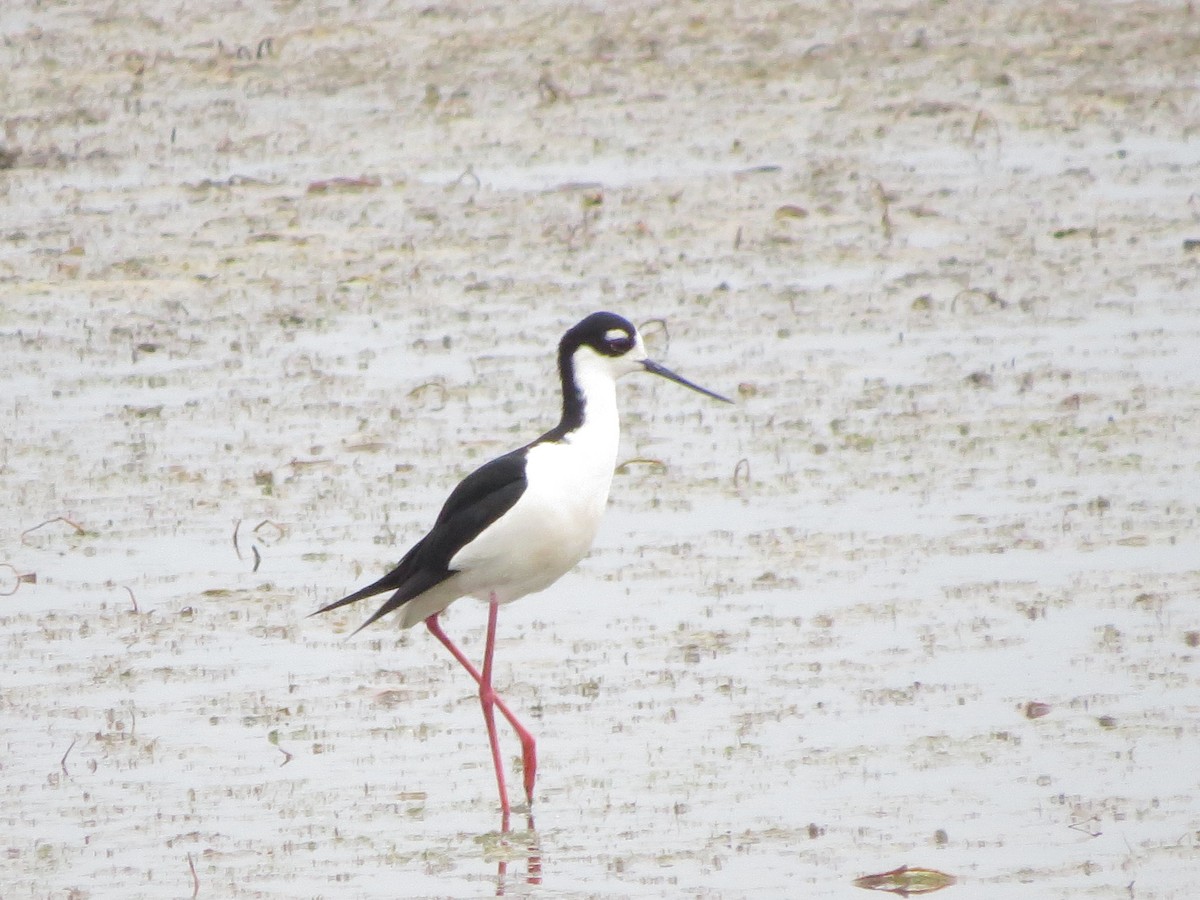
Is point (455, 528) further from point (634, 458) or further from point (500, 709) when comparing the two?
point (634, 458)

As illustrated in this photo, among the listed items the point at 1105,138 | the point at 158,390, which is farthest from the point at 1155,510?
A: the point at 1105,138

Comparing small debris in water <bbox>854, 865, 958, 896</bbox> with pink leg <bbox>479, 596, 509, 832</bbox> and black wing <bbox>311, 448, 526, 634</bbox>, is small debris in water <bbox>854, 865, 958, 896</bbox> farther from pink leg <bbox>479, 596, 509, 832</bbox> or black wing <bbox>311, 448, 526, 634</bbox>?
black wing <bbox>311, 448, 526, 634</bbox>

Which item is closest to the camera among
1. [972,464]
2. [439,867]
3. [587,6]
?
[439,867]

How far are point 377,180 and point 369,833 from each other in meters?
7.80

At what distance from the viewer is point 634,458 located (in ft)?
28.0

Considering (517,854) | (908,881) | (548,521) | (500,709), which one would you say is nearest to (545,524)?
(548,521)

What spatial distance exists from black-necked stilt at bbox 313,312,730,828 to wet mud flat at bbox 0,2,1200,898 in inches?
12.7

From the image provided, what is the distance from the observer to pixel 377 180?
13.0 meters

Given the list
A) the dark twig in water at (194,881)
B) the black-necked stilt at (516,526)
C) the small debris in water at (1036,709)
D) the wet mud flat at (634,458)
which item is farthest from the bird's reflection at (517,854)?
the small debris in water at (1036,709)

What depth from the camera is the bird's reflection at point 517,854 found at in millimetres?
5285

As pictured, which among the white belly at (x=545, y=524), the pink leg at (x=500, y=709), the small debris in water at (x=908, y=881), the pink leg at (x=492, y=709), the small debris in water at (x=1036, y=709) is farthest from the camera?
the white belly at (x=545, y=524)

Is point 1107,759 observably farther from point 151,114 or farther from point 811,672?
point 151,114

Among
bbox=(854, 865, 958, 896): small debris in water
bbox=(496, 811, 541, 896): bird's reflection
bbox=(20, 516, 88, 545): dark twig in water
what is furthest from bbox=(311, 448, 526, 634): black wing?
bbox=(20, 516, 88, 545): dark twig in water

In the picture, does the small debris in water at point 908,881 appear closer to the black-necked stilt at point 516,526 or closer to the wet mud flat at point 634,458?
the wet mud flat at point 634,458
